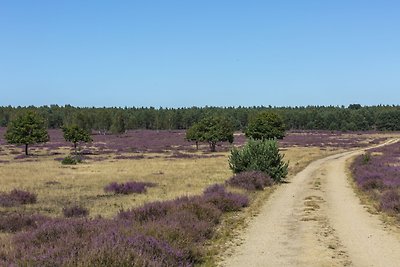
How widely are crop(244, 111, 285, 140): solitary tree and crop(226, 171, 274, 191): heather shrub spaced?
165ft

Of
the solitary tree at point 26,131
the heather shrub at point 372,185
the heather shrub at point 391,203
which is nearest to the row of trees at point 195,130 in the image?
A: the solitary tree at point 26,131

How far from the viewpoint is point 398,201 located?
60.4 feet

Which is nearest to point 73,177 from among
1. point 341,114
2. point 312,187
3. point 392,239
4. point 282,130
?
point 312,187

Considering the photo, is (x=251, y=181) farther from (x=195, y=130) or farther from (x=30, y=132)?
(x=195, y=130)

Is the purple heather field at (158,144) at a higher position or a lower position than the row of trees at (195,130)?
lower

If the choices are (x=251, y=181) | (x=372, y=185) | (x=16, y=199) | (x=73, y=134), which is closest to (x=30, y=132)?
(x=73, y=134)

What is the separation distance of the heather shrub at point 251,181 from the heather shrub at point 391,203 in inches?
298

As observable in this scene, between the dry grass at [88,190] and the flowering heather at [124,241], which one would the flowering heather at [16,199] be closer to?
the dry grass at [88,190]

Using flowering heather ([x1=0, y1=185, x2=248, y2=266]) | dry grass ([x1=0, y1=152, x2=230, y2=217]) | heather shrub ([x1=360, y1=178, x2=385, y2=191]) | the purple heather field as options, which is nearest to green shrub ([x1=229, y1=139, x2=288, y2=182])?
dry grass ([x1=0, y1=152, x2=230, y2=217])

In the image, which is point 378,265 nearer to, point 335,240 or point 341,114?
point 335,240

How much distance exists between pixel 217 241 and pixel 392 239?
206 inches

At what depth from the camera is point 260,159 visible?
99.5 ft

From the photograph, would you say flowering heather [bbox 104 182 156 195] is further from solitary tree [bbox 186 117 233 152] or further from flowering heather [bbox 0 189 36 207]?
solitary tree [bbox 186 117 233 152]

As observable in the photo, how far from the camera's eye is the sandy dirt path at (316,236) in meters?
10.6
